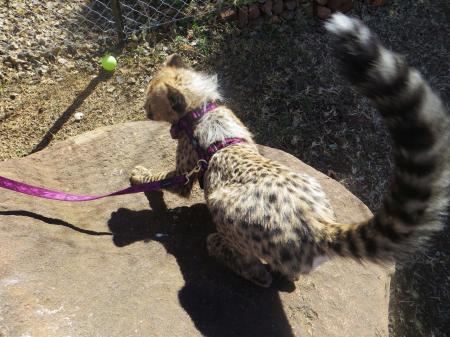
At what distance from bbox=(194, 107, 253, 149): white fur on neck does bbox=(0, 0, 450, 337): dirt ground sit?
1.56 metres

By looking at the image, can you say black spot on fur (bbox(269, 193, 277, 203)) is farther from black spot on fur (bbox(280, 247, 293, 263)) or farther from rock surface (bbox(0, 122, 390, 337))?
rock surface (bbox(0, 122, 390, 337))

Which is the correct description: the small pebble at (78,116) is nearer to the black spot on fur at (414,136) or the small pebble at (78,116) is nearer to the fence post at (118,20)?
the fence post at (118,20)

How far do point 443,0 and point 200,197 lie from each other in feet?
16.1

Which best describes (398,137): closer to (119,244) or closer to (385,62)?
(385,62)

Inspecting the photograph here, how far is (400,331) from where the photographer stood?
4113 millimetres

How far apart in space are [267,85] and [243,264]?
9.98ft

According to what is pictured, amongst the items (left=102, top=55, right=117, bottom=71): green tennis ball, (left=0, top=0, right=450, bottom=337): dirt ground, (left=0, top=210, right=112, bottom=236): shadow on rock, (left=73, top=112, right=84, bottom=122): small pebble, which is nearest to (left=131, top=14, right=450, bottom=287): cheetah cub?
(left=0, top=210, right=112, bottom=236): shadow on rock

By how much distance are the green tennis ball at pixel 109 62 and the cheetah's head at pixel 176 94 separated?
6.61 feet

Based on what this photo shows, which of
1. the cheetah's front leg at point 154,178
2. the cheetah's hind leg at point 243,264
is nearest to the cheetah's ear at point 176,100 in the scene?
the cheetah's front leg at point 154,178

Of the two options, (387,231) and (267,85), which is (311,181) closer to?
(387,231)

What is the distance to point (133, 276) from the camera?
9.95 feet

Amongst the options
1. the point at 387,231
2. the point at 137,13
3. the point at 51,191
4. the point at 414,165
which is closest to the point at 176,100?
the point at 51,191

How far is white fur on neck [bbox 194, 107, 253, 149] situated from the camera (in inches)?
141

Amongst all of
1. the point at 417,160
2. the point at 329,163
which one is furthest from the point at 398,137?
the point at 329,163
